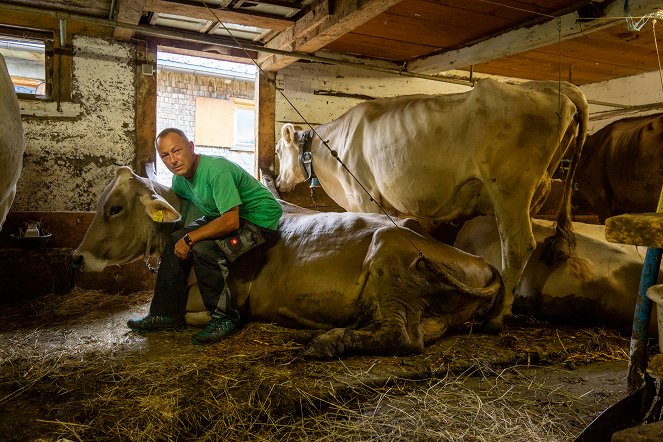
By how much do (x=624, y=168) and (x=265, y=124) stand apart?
204 inches

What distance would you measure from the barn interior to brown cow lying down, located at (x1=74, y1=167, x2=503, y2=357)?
0.70 ft

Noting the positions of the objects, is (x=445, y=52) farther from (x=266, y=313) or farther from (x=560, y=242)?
(x=266, y=313)

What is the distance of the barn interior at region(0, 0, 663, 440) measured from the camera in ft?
9.45

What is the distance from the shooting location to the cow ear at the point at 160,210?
173 inches

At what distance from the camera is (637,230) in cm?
186

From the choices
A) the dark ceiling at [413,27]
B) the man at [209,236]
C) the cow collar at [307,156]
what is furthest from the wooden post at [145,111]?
the man at [209,236]

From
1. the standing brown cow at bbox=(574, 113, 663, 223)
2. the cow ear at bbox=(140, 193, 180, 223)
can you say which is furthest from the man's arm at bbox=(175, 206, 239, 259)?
the standing brown cow at bbox=(574, 113, 663, 223)

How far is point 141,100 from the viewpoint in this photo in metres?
6.84

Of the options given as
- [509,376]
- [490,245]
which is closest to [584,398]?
[509,376]

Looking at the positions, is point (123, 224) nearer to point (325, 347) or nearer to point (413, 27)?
point (325, 347)

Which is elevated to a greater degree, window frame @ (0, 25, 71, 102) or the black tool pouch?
window frame @ (0, 25, 71, 102)

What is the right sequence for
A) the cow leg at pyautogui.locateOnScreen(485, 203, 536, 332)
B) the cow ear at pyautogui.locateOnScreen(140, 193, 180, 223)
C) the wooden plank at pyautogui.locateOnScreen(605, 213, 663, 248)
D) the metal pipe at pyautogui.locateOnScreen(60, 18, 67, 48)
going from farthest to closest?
1. the metal pipe at pyautogui.locateOnScreen(60, 18, 67, 48)
2. the cow leg at pyautogui.locateOnScreen(485, 203, 536, 332)
3. the cow ear at pyautogui.locateOnScreen(140, 193, 180, 223)
4. the wooden plank at pyautogui.locateOnScreen(605, 213, 663, 248)

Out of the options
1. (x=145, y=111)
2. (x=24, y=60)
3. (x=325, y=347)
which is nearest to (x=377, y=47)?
(x=145, y=111)

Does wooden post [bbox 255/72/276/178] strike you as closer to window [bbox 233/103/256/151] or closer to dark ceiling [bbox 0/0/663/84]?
dark ceiling [bbox 0/0/663/84]
